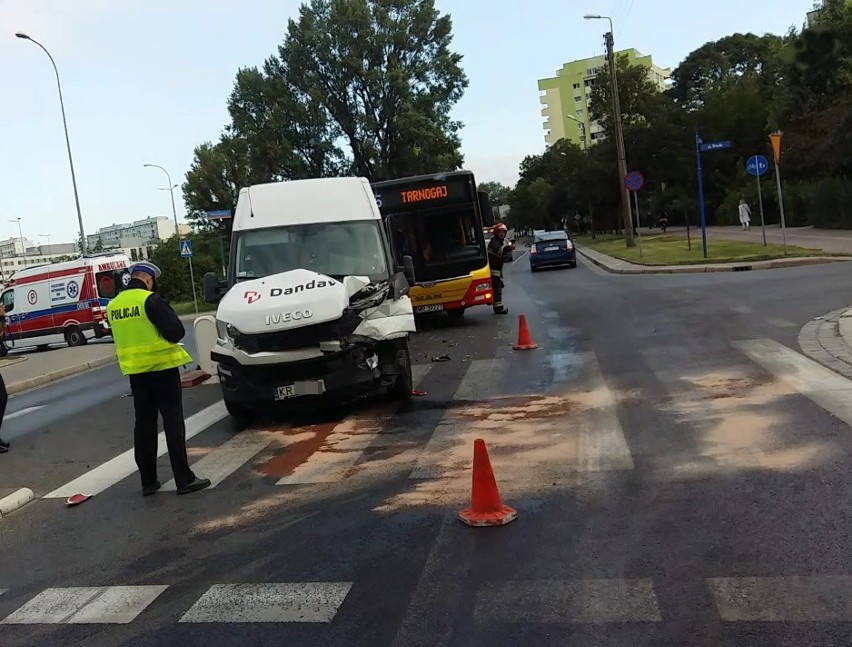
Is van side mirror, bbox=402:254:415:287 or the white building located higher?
the white building

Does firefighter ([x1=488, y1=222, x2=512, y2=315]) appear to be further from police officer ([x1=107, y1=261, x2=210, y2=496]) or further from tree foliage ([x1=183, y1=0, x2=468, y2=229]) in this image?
tree foliage ([x1=183, y1=0, x2=468, y2=229])

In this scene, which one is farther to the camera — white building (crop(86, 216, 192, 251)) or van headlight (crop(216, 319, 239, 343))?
white building (crop(86, 216, 192, 251))

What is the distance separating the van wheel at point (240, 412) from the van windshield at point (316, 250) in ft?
5.20

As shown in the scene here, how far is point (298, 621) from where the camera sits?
3.93 meters

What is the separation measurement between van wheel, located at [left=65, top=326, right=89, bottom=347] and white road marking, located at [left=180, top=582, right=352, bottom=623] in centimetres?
2488

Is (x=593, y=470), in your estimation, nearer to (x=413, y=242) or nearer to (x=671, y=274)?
(x=413, y=242)

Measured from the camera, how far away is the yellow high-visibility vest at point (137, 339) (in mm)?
6391

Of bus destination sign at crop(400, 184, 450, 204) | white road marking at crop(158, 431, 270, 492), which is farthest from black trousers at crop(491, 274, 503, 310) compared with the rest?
white road marking at crop(158, 431, 270, 492)

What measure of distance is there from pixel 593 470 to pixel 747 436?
1.45 m

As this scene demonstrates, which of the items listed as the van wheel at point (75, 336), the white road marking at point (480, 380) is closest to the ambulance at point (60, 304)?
the van wheel at point (75, 336)

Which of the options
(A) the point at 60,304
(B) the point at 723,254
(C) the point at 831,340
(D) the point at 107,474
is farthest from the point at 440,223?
(A) the point at 60,304

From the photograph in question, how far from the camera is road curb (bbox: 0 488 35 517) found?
6574 millimetres

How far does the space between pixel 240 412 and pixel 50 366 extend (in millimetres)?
13012

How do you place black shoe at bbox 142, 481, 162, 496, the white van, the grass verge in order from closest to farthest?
black shoe at bbox 142, 481, 162, 496 → the white van → the grass verge
